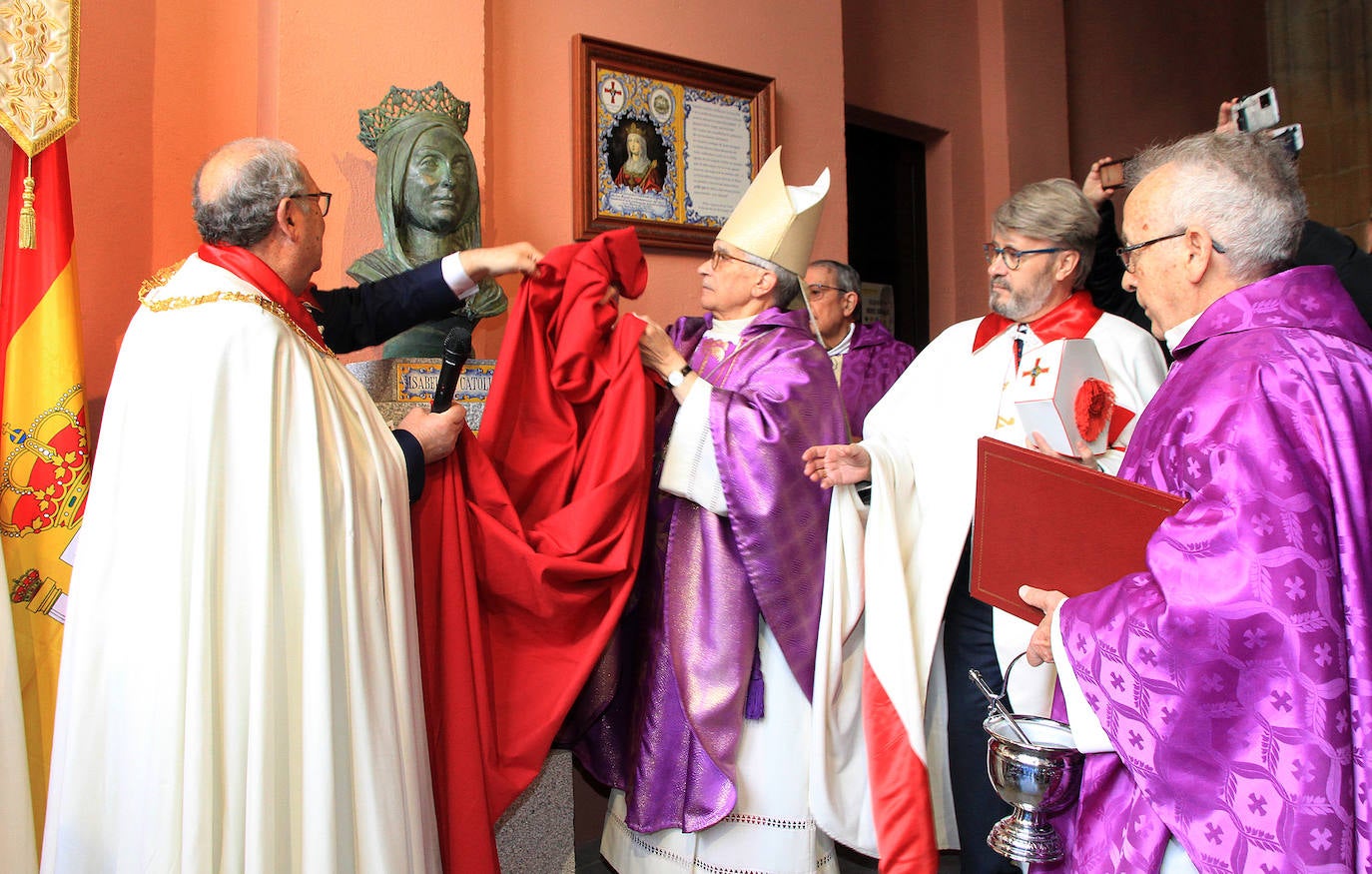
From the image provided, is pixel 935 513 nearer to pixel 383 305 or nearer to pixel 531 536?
pixel 531 536

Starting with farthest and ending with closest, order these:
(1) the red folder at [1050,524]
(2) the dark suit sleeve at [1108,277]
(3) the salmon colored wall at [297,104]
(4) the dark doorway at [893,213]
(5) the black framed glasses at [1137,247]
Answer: (4) the dark doorway at [893,213] < (2) the dark suit sleeve at [1108,277] < (3) the salmon colored wall at [297,104] < (5) the black framed glasses at [1137,247] < (1) the red folder at [1050,524]

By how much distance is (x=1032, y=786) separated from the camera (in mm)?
1532

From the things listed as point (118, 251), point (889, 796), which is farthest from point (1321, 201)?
point (118, 251)

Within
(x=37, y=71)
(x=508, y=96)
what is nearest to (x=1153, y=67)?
(x=508, y=96)

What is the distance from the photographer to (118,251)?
266 cm

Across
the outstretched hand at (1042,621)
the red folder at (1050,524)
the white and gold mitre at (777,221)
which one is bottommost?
the outstretched hand at (1042,621)

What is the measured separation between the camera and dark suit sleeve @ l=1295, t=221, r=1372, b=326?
230 cm

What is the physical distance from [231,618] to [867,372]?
9.10 feet

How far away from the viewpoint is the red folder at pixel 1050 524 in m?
1.45

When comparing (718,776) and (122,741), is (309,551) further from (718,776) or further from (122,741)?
(718,776)

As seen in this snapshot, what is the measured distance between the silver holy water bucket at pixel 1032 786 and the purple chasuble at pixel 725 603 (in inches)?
35.2

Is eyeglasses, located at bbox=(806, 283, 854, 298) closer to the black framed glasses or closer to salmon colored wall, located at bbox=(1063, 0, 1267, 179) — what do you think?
the black framed glasses

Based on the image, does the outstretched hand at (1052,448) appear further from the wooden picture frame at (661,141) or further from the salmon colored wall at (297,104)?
the wooden picture frame at (661,141)

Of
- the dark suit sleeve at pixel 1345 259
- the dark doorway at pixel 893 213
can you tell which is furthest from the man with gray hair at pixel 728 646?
the dark doorway at pixel 893 213
